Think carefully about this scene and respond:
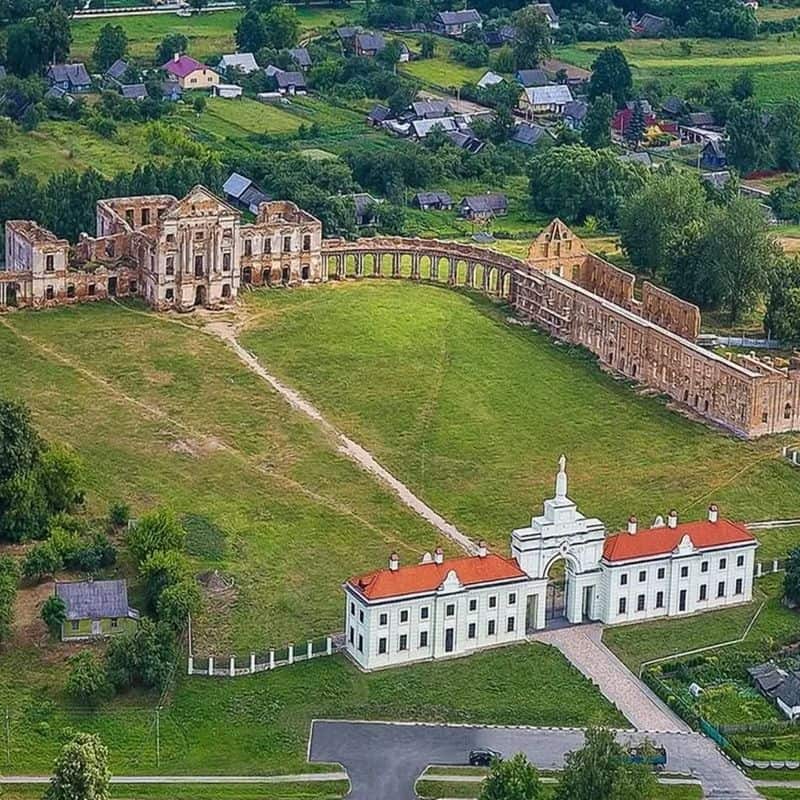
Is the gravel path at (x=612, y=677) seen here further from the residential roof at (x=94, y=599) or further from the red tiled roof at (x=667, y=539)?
the residential roof at (x=94, y=599)

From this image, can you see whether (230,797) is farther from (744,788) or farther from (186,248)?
(186,248)

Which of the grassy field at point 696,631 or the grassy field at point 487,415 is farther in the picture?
the grassy field at point 487,415

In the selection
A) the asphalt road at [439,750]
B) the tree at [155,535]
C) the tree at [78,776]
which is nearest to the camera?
the tree at [78,776]

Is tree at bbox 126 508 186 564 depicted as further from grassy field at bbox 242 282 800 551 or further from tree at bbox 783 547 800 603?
tree at bbox 783 547 800 603

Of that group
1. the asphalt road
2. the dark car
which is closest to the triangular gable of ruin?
the asphalt road

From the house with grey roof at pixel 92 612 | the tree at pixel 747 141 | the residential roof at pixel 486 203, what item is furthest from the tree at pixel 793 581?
the tree at pixel 747 141

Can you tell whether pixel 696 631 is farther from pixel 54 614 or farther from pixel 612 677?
pixel 54 614
